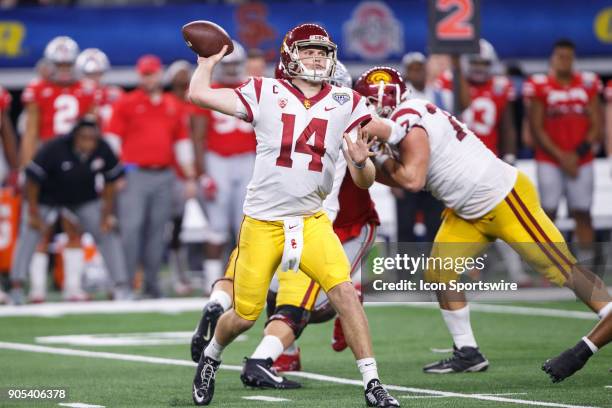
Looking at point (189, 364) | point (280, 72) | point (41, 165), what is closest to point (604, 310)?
point (280, 72)

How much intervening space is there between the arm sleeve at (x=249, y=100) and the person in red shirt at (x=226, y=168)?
6262 millimetres

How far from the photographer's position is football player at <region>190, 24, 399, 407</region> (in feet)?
22.1

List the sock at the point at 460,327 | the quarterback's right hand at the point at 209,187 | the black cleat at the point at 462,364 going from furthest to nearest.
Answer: the quarterback's right hand at the point at 209,187, the sock at the point at 460,327, the black cleat at the point at 462,364

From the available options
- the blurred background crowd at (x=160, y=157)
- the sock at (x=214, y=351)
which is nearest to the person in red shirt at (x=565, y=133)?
the blurred background crowd at (x=160, y=157)

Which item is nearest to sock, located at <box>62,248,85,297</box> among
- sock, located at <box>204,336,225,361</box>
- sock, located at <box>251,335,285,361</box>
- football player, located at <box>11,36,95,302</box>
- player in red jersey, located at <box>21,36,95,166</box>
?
football player, located at <box>11,36,95,302</box>

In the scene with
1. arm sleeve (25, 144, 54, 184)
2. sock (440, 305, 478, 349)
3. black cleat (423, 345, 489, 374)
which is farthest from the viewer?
arm sleeve (25, 144, 54, 184)

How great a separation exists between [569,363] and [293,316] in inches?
58.5

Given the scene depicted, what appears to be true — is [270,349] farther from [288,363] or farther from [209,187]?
[209,187]

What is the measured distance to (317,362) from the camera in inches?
344

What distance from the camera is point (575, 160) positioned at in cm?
1289

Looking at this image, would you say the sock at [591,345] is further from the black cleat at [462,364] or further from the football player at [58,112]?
the football player at [58,112]

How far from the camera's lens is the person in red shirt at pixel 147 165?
12891 millimetres

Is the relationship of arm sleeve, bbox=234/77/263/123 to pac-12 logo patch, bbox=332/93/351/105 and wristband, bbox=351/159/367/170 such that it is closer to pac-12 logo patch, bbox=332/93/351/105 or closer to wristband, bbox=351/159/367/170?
pac-12 logo patch, bbox=332/93/351/105

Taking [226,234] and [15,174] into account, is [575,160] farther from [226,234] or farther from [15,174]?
[15,174]
